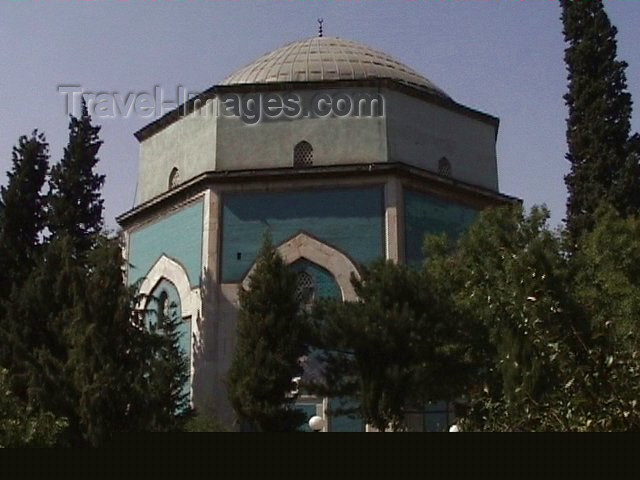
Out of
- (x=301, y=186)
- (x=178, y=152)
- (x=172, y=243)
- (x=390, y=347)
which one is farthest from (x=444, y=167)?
(x=390, y=347)

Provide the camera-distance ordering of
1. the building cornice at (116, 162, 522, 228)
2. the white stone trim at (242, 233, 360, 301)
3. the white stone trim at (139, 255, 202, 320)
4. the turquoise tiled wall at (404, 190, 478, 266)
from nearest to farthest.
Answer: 1. the white stone trim at (242, 233, 360, 301)
2. the turquoise tiled wall at (404, 190, 478, 266)
3. the building cornice at (116, 162, 522, 228)
4. the white stone trim at (139, 255, 202, 320)

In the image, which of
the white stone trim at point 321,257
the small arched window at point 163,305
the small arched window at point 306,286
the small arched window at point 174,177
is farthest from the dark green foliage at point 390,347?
the small arched window at point 174,177

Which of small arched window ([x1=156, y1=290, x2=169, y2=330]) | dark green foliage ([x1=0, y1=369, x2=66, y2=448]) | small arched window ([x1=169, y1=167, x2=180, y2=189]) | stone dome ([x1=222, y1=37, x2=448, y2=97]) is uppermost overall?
stone dome ([x1=222, y1=37, x2=448, y2=97])

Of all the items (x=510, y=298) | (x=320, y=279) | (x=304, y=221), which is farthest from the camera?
(x=304, y=221)

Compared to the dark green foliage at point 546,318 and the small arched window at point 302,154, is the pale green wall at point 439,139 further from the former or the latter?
the dark green foliage at point 546,318

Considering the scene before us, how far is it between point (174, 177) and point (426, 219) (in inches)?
204

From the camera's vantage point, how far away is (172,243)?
631 inches

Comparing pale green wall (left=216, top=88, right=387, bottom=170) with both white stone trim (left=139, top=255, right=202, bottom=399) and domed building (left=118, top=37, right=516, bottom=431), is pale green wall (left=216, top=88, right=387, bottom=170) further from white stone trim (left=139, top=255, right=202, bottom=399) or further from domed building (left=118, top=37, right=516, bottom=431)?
white stone trim (left=139, top=255, right=202, bottom=399)

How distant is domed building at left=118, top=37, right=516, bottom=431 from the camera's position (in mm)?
14680

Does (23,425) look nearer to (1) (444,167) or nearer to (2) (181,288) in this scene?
(2) (181,288)

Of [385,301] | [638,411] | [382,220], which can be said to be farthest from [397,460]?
[382,220]

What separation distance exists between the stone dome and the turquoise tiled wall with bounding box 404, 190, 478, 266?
2551 mm

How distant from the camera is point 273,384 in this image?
12.0 meters

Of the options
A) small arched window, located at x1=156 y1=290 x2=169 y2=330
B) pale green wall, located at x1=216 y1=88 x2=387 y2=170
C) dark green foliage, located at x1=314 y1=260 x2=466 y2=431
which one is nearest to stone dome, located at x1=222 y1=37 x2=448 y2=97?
pale green wall, located at x1=216 y1=88 x2=387 y2=170
